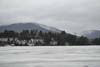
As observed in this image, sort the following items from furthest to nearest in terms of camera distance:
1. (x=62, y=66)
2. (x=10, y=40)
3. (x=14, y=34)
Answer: (x=14, y=34) < (x=10, y=40) < (x=62, y=66)

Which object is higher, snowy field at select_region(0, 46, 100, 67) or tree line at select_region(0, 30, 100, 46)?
tree line at select_region(0, 30, 100, 46)

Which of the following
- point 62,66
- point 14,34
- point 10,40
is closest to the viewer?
point 62,66

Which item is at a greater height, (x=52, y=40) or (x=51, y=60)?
(x=52, y=40)

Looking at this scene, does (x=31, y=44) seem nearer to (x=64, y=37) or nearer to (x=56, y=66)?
(x=64, y=37)

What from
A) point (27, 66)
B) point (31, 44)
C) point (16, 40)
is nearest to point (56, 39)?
point (31, 44)

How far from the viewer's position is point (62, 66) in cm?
1697

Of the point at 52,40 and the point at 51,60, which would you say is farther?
the point at 52,40

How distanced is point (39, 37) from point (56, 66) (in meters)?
117

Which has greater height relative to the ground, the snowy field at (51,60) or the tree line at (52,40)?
the tree line at (52,40)

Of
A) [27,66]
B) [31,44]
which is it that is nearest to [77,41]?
[31,44]

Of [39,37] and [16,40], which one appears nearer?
[16,40]

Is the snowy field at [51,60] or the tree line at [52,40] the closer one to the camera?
the snowy field at [51,60]

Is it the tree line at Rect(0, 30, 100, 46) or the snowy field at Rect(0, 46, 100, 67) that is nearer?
the snowy field at Rect(0, 46, 100, 67)

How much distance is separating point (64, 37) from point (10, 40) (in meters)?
29.7
